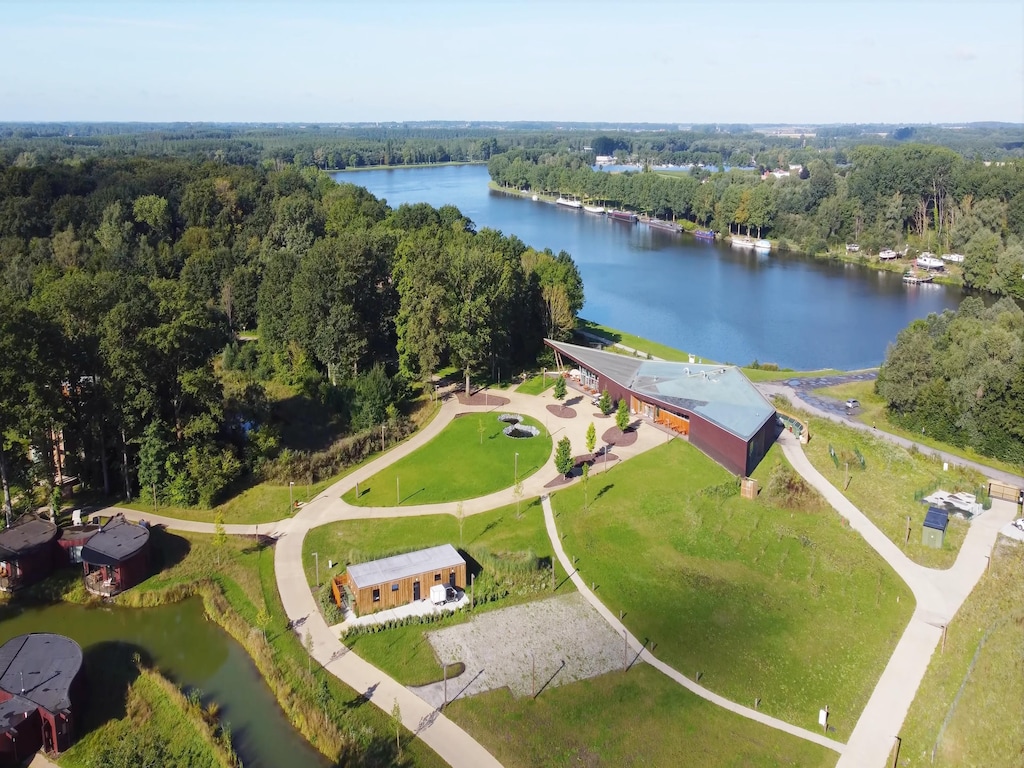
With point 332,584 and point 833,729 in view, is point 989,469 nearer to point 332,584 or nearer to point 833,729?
point 833,729

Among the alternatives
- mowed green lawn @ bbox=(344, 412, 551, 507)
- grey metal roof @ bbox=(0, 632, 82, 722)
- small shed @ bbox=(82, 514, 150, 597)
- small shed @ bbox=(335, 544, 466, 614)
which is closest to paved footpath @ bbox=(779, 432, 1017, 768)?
mowed green lawn @ bbox=(344, 412, 551, 507)

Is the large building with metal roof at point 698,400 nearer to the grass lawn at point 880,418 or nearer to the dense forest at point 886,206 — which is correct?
the grass lawn at point 880,418

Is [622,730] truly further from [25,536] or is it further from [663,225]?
[663,225]

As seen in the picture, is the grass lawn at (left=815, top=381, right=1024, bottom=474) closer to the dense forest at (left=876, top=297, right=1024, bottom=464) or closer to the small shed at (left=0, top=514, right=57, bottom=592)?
the dense forest at (left=876, top=297, right=1024, bottom=464)

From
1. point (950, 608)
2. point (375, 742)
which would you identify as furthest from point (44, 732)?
point (950, 608)

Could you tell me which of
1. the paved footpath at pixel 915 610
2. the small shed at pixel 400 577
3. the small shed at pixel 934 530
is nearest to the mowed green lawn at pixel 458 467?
the small shed at pixel 400 577
